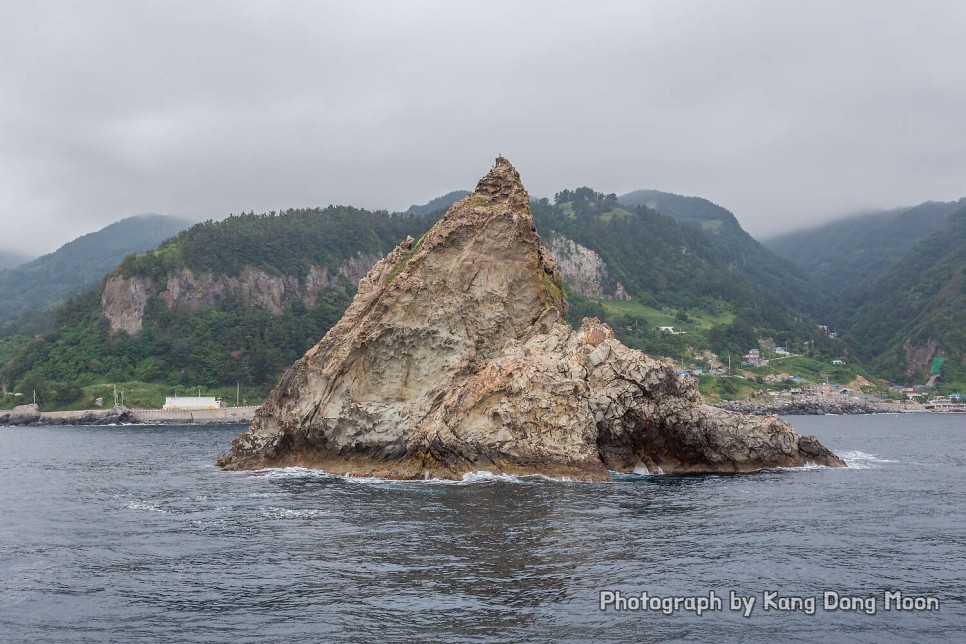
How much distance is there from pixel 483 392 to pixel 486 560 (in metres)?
22.4

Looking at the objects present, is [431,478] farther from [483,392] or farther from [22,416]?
[22,416]

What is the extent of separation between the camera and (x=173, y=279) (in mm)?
185250

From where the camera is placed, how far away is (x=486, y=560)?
28250mm

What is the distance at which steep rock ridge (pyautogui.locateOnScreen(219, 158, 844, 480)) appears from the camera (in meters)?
49.5

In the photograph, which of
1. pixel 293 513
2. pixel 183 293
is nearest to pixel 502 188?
pixel 293 513

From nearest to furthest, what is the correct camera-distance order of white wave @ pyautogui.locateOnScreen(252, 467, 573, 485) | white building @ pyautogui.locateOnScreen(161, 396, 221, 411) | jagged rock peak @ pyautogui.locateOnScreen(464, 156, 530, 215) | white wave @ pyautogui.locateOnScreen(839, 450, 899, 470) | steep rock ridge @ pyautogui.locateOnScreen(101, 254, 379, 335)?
1. white wave @ pyautogui.locateOnScreen(252, 467, 573, 485)
2. white wave @ pyautogui.locateOnScreen(839, 450, 899, 470)
3. jagged rock peak @ pyautogui.locateOnScreen(464, 156, 530, 215)
4. white building @ pyautogui.locateOnScreen(161, 396, 221, 411)
5. steep rock ridge @ pyautogui.locateOnScreen(101, 254, 379, 335)

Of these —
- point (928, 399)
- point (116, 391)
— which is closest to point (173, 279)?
point (116, 391)

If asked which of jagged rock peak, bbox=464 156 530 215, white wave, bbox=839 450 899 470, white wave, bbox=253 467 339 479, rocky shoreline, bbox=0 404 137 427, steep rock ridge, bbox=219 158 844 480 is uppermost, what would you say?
jagged rock peak, bbox=464 156 530 215

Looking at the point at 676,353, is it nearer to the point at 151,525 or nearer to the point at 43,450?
the point at 43,450

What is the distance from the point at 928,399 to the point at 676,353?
5369cm

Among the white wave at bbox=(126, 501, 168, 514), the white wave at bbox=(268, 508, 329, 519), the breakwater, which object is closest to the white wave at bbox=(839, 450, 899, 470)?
the white wave at bbox=(268, 508, 329, 519)

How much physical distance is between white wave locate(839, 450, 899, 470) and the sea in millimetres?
7990

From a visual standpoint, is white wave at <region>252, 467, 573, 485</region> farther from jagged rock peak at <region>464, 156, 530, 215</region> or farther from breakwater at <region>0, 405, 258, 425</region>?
breakwater at <region>0, 405, 258, 425</region>

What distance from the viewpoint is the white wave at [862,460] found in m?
59.0
